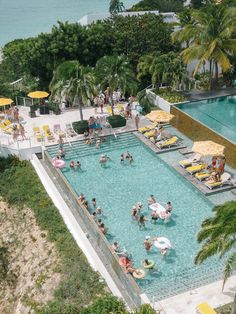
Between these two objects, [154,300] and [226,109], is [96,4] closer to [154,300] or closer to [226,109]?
[226,109]

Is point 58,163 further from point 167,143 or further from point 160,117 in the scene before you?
point 160,117

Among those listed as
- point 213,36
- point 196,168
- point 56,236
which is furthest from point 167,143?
point 213,36

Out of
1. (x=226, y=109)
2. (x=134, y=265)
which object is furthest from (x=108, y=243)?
(x=226, y=109)

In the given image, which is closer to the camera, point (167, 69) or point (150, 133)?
point (150, 133)

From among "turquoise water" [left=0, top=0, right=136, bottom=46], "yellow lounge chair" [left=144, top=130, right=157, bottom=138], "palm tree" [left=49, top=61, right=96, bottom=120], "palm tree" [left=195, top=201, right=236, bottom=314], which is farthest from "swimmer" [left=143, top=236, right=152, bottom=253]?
"turquoise water" [left=0, top=0, right=136, bottom=46]

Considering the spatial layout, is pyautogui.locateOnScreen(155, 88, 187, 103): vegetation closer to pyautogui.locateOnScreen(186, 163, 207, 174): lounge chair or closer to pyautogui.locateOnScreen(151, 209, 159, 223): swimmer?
pyautogui.locateOnScreen(186, 163, 207, 174): lounge chair

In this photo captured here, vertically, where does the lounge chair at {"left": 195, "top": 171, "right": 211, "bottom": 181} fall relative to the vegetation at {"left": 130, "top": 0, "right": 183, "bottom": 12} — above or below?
below

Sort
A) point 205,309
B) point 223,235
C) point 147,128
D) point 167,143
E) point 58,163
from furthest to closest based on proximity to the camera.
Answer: point 147,128 < point 167,143 < point 58,163 < point 205,309 < point 223,235

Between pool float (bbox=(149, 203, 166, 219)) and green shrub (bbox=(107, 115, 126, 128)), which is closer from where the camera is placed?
pool float (bbox=(149, 203, 166, 219))

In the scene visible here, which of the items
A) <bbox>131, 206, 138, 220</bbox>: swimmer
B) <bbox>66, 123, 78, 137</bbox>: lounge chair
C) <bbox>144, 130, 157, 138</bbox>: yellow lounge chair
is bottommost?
<bbox>131, 206, 138, 220</bbox>: swimmer
